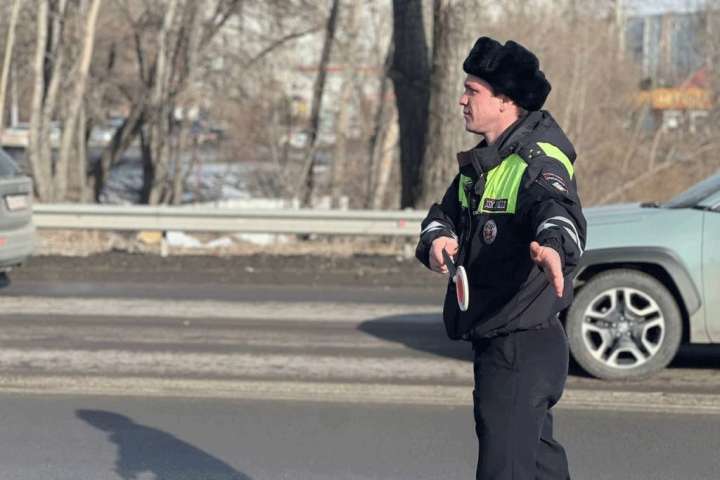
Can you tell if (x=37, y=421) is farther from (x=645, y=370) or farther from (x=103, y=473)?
(x=645, y=370)

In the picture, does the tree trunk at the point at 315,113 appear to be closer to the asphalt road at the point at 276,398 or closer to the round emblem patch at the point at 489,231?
the asphalt road at the point at 276,398

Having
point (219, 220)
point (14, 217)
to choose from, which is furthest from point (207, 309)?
point (219, 220)

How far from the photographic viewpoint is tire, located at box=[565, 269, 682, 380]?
7383 mm

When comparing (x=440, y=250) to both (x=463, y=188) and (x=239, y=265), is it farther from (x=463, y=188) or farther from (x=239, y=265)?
(x=239, y=265)

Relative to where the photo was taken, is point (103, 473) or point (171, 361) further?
point (171, 361)

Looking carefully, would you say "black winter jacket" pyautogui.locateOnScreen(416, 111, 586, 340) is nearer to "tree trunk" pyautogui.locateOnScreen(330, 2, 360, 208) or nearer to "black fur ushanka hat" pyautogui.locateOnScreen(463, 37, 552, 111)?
"black fur ushanka hat" pyautogui.locateOnScreen(463, 37, 552, 111)

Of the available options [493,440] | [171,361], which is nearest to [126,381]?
[171,361]

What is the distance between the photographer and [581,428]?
6.36m

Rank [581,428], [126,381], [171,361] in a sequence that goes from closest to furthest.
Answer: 1. [581,428]
2. [126,381]
3. [171,361]

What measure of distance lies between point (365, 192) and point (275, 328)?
52.0ft

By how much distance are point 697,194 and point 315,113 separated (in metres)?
17.4

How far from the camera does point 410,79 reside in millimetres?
16609

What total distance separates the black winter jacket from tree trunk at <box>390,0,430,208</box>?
12255 millimetres

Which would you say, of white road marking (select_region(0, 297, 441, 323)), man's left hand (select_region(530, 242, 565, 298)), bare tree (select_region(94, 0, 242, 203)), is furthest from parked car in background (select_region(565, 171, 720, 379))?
bare tree (select_region(94, 0, 242, 203))
